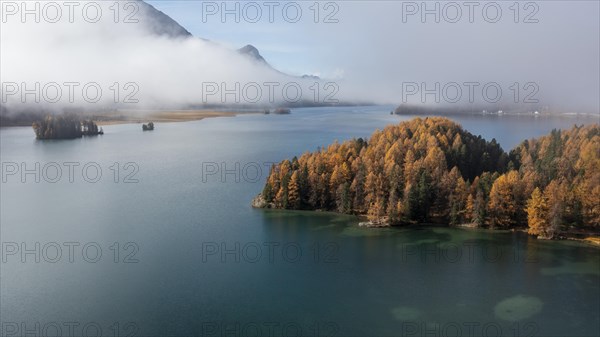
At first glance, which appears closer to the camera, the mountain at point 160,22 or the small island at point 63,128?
the small island at point 63,128

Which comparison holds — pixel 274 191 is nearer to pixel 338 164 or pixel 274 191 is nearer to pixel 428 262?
pixel 338 164

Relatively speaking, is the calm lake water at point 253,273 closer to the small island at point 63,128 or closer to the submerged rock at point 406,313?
the submerged rock at point 406,313

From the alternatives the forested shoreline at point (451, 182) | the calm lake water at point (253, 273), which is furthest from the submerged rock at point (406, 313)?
the forested shoreline at point (451, 182)

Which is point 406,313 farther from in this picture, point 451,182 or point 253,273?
point 451,182

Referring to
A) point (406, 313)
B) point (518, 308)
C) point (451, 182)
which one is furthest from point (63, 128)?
point (518, 308)

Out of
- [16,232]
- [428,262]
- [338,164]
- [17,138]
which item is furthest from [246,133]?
[428,262]

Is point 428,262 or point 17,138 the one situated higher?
point 17,138

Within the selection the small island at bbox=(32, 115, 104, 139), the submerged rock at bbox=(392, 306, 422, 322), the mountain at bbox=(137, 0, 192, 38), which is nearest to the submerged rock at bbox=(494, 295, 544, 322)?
the submerged rock at bbox=(392, 306, 422, 322)
